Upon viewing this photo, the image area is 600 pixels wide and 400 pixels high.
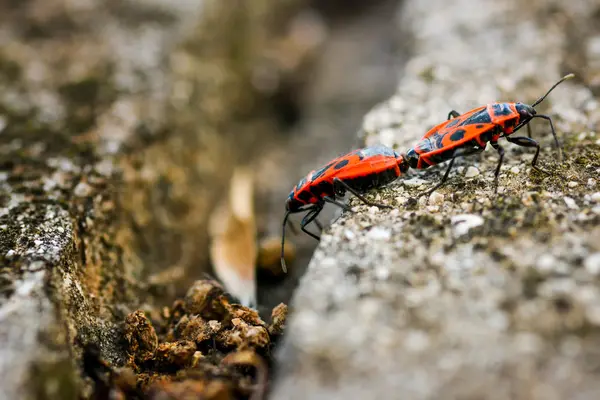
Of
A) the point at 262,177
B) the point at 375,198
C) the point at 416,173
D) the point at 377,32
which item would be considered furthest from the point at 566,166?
the point at 377,32

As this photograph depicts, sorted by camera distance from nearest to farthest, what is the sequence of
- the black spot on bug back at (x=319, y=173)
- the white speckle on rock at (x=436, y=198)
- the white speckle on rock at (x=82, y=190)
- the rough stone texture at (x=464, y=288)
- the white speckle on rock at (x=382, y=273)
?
the rough stone texture at (x=464, y=288)
the white speckle on rock at (x=382, y=273)
the white speckle on rock at (x=436, y=198)
the black spot on bug back at (x=319, y=173)
the white speckle on rock at (x=82, y=190)

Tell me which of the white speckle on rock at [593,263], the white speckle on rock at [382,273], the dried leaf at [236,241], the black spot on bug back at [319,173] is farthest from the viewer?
the dried leaf at [236,241]

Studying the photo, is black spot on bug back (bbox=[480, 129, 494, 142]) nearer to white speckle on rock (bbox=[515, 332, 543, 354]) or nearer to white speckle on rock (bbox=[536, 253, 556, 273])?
white speckle on rock (bbox=[536, 253, 556, 273])

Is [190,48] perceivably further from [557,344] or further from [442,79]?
[557,344]

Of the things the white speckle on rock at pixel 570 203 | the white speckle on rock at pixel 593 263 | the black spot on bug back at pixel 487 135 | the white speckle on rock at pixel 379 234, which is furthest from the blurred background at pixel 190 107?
the white speckle on rock at pixel 593 263

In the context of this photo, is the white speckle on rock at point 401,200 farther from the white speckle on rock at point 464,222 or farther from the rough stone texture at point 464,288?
the white speckle on rock at point 464,222

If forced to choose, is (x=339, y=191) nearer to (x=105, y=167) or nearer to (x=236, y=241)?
(x=236, y=241)

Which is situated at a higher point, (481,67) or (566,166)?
(481,67)
